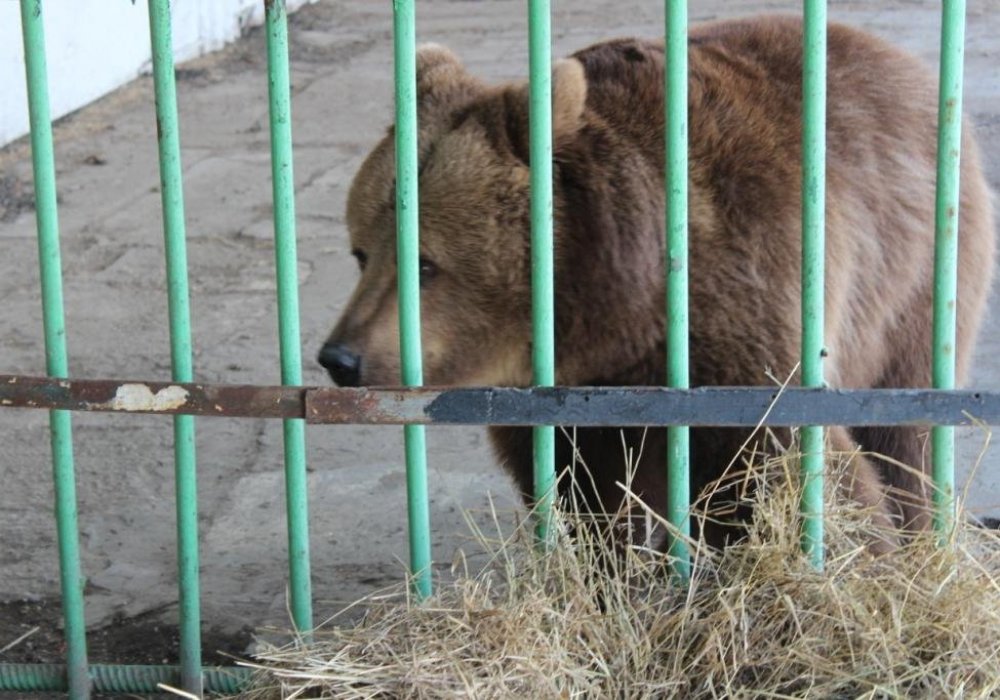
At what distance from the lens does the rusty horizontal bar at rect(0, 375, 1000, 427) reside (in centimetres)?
275

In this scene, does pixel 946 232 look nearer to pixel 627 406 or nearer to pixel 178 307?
pixel 627 406

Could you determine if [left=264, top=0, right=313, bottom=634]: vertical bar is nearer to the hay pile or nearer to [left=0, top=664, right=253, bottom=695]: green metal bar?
the hay pile

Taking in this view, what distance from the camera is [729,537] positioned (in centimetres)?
309

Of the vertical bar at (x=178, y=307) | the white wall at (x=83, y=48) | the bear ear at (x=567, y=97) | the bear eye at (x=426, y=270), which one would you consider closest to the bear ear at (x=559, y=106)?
the bear ear at (x=567, y=97)

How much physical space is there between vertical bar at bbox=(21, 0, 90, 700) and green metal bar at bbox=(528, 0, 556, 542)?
0.91 metres

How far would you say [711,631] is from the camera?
2.74 metres

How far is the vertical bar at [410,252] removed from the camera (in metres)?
2.71

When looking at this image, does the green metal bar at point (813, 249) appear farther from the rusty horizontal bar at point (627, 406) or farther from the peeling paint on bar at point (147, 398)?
the peeling paint on bar at point (147, 398)

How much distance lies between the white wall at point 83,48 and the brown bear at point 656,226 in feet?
19.6

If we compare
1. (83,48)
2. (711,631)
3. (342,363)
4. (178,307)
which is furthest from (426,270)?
(83,48)

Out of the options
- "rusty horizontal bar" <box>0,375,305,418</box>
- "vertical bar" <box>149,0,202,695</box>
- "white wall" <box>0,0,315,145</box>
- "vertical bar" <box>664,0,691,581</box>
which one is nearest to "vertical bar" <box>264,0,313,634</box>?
"rusty horizontal bar" <box>0,375,305,418</box>

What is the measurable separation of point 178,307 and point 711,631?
120cm

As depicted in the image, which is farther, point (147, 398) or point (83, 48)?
point (83, 48)

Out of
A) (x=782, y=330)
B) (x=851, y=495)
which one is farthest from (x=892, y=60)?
(x=851, y=495)
